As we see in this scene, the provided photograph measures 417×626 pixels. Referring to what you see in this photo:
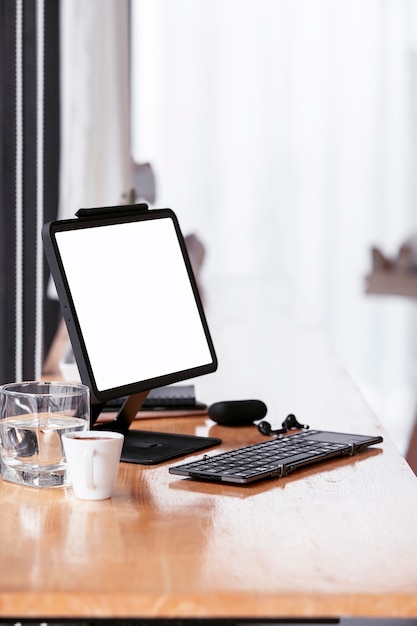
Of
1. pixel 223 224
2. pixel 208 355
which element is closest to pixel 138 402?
pixel 208 355

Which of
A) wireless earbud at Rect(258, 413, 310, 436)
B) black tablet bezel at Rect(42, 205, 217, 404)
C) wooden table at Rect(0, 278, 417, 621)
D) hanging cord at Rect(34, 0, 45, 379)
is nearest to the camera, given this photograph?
wooden table at Rect(0, 278, 417, 621)

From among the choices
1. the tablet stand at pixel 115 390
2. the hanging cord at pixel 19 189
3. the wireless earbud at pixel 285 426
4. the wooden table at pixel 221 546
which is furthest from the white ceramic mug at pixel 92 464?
the hanging cord at pixel 19 189

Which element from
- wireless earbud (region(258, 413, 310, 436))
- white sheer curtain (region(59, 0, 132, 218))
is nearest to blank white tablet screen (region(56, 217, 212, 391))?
wireless earbud (region(258, 413, 310, 436))

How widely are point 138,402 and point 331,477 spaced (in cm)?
33

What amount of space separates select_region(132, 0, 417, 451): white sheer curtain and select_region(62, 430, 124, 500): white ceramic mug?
3520mm

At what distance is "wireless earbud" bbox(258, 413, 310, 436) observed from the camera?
57.6 inches

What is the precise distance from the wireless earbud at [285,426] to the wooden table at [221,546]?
0.03 m

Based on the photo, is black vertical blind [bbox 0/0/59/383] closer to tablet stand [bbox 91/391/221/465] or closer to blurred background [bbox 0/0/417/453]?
tablet stand [bbox 91/391/221/465]

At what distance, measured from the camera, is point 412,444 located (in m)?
2.01

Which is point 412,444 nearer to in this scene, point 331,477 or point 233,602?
point 331,477

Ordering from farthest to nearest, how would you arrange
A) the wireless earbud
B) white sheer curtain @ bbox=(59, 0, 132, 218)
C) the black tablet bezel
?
1. white sheer curtain @ bbox=(59, 0, 132, 218)
2. the wireless earbud
3. the black tablet bezel

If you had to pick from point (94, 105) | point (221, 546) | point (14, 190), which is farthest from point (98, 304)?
point (94, 105)

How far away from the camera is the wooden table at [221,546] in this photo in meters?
0.84

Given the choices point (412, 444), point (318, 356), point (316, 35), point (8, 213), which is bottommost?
point (412, 444)
